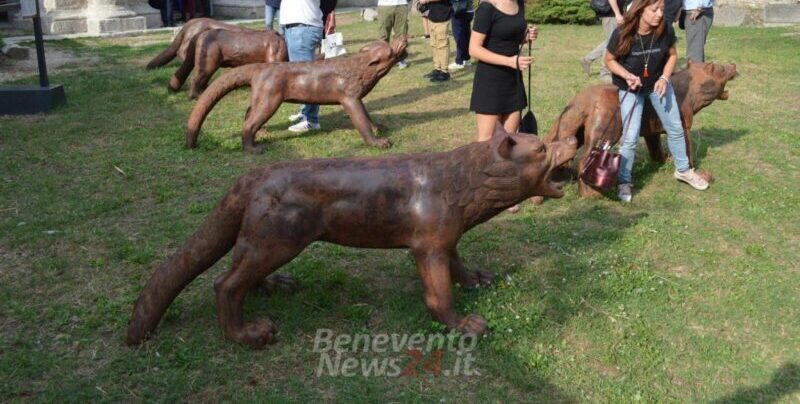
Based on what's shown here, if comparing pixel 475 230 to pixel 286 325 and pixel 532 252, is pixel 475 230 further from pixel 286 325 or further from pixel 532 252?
A: pixel 286 325

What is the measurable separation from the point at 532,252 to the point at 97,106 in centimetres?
708

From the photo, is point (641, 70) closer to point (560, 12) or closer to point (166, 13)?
point (560, 12)

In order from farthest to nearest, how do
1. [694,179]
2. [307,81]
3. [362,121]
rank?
1. [362,121]
2. [307,81]
3. [694,179]

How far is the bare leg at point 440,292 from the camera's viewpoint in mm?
3977

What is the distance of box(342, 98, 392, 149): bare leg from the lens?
808 centimetres

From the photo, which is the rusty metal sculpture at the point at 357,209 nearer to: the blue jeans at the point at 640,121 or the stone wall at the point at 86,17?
the blue jeans at the point at 640,121

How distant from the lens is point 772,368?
3.92m

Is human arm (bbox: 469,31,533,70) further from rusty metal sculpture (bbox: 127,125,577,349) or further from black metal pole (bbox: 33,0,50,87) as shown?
black metal pole (bbox: 33,0,50,87)

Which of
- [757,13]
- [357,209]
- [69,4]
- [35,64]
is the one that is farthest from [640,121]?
[69,4]

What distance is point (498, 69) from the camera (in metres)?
5.90

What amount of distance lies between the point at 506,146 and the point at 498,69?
217cm

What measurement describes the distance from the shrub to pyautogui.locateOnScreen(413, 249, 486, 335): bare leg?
16877 millimetres

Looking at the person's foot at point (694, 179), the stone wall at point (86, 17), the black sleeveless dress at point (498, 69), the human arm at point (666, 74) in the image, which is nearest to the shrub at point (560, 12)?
the stone wall at point (86, 17)

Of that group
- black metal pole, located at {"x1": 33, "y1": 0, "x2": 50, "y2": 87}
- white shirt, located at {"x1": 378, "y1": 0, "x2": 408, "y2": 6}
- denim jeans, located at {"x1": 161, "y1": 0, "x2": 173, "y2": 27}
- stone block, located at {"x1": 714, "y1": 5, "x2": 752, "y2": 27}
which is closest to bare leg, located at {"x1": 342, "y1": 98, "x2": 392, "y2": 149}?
black metal pole, located at {"x1": 33, "y1": 0, "x2": 50, "y2": 87}
